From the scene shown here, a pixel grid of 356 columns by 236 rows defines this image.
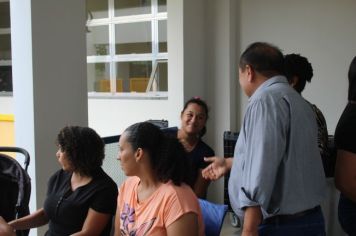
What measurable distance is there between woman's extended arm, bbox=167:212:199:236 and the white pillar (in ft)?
4.24

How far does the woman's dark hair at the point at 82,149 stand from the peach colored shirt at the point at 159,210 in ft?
1.16

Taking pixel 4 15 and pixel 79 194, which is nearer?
pixel 79 194

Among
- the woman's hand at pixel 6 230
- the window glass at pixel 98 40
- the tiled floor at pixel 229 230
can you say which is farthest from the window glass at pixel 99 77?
the woman's hand at pixel 6 230

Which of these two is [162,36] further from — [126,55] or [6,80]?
[6,80]

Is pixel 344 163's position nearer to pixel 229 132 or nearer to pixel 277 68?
pixel 277 68

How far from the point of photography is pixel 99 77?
6172 mm

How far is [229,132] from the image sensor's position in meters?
4.23

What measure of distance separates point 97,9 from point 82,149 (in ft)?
14.9

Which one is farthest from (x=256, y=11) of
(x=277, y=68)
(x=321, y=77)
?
(x=277, y=68)

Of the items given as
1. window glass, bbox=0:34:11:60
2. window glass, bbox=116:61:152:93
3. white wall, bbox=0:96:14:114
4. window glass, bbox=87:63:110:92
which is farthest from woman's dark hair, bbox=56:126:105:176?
window glass, bbox=0:34:11:60

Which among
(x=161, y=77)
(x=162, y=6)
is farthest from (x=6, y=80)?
(x=162, y=6)

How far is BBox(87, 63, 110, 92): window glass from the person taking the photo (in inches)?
240

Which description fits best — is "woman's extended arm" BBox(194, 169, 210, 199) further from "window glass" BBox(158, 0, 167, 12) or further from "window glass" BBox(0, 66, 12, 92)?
"window glass" BBox(0, 66, 12, 92)

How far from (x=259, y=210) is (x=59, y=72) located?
1.61 m
